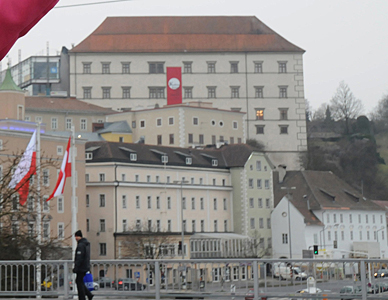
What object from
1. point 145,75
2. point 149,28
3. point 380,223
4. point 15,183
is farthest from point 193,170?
point 15,183

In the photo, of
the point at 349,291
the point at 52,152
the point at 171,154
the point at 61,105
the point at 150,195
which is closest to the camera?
the point at 349,291

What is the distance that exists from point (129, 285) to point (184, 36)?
10332cm

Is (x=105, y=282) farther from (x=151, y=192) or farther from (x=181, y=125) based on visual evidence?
(x=181, y=125)

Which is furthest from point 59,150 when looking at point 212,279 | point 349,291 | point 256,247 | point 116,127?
point 349,291

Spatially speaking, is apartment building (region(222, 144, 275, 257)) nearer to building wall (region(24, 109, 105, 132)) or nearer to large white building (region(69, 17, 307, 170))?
large white building (region(69, 17, 307, 170))

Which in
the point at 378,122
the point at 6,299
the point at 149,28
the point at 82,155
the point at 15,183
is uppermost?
the point at 149,28

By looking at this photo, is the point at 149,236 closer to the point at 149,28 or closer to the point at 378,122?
the point at 149,28

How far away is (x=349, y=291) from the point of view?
1302 cm

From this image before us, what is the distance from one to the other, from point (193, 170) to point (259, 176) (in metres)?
9.39

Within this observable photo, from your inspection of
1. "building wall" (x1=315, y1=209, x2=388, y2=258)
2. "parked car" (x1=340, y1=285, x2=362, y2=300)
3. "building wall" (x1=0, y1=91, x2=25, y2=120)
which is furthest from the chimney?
"parked car" (x1=340, y1=285, x2=362, y2=300)

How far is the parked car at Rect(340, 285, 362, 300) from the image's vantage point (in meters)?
12.9

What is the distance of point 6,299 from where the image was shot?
53.8 feet

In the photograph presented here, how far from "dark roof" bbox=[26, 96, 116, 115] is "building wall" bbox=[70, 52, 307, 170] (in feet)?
16.2

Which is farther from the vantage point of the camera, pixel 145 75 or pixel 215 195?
pixel 145 75
